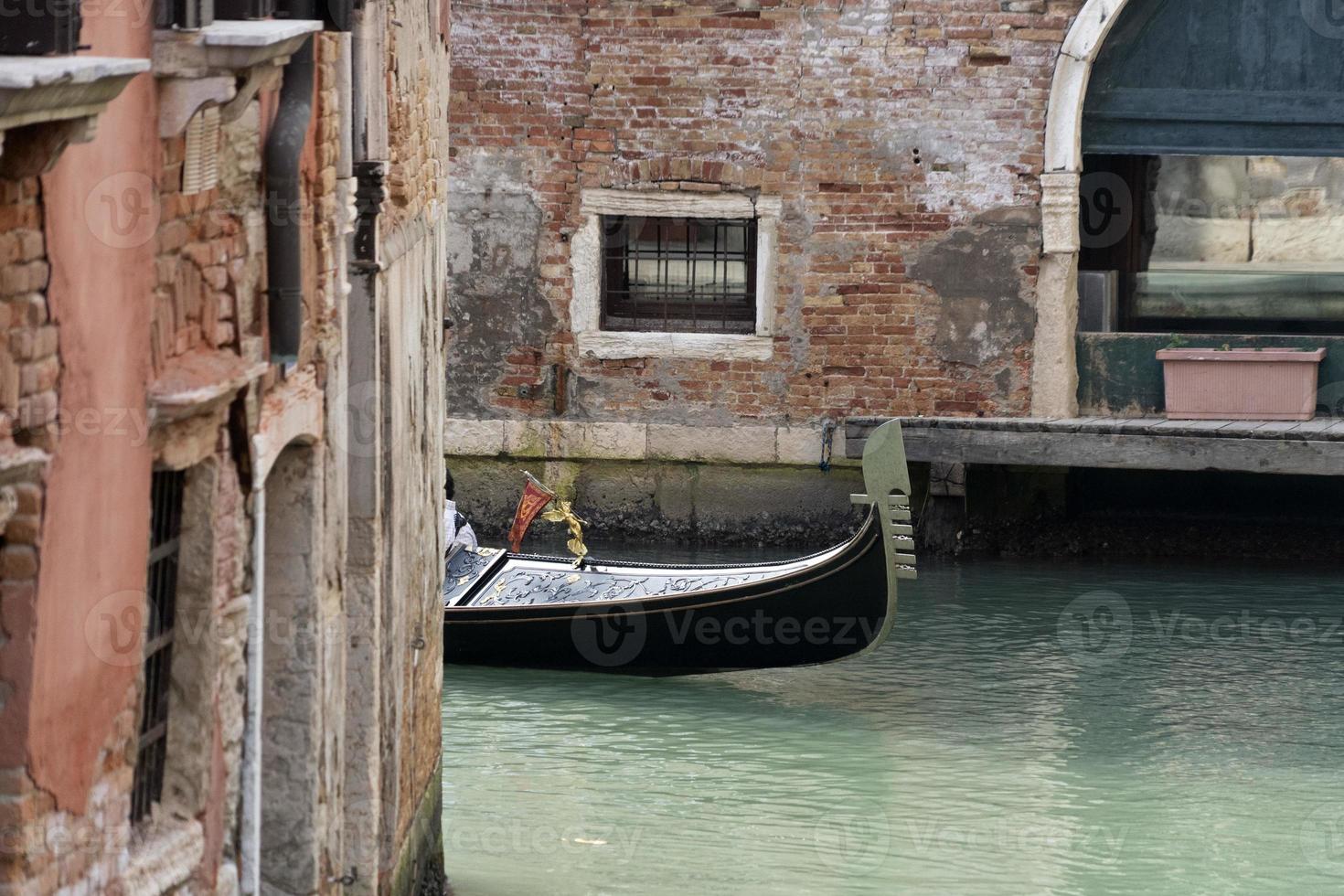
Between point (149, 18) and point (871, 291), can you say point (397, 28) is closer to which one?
point (149, 18)

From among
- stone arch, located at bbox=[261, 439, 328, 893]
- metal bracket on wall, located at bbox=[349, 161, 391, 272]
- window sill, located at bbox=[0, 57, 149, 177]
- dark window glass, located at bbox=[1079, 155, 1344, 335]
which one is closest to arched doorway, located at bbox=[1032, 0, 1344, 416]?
dark window glass, located at bbox=[1079, 155, 1344, 335]

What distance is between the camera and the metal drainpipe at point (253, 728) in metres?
3.77

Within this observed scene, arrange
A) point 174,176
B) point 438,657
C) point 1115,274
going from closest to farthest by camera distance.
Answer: point 174,176
point 438,657
point 1115,274

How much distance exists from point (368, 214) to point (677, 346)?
6.77 metres

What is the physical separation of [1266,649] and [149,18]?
7.60m

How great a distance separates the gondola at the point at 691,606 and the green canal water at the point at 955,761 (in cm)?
15

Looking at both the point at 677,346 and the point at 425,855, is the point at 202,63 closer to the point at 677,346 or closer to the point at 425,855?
the point at 425,855

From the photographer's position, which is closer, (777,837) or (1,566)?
(1,566)

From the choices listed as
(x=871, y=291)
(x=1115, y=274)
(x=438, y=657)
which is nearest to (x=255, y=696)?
(x=438, y=657)

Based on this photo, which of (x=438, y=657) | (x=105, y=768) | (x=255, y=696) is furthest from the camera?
(x=438, y=657)

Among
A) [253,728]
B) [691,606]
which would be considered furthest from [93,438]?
[691,606]

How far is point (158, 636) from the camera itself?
3.43 m

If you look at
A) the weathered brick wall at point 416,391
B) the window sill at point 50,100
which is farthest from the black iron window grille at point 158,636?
the weathered brick wall at point 416,391

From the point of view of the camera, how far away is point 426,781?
6.10m
